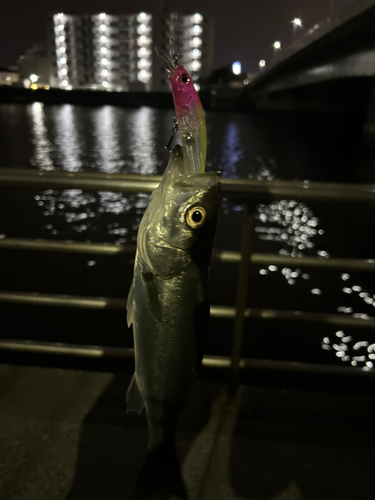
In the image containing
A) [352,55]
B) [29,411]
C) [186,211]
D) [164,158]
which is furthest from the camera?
[164,158]

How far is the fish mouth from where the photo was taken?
1.21m

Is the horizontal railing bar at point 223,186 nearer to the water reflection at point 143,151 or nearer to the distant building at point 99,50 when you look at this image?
the water reflection at point 143,151

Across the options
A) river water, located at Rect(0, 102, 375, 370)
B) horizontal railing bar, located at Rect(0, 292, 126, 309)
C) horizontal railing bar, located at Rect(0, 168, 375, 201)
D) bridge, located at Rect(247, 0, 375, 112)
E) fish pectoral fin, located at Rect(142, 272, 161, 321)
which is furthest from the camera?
bridge, located at Rect(247, 0, 375, 112)

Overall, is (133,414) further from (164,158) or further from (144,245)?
(164,158)

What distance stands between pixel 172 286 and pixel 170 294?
0.03 meters

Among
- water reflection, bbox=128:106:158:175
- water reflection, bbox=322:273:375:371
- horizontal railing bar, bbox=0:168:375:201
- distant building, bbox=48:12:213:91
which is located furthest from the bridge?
distant building, bbox=48:12:213:91

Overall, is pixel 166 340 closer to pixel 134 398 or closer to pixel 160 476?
pixel 134 398

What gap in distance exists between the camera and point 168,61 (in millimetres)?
1242

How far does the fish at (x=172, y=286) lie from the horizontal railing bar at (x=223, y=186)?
0.77 metres

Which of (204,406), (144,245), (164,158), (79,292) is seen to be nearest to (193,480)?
(204,406)

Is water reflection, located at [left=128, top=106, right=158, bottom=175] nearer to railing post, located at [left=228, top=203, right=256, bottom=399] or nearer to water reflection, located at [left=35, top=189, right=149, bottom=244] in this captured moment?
water reflection, located at [left=35, top=189, right=149, bottom=244]

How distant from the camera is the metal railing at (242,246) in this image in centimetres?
200

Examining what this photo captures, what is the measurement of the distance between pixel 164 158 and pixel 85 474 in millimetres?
25485

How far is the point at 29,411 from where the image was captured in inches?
96.9
